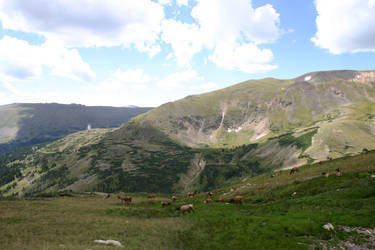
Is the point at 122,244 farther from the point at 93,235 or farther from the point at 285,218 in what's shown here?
the point at 285,218

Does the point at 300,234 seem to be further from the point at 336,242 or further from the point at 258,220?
the point at 258,220

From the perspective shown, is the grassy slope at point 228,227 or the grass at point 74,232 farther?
the grass at point 74,232

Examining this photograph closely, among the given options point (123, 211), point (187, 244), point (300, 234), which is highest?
point (300, 234)

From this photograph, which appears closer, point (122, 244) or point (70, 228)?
point (122, 244)

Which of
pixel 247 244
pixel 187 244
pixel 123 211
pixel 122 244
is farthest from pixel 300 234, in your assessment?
pixel 123 211

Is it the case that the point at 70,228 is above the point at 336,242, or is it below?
below

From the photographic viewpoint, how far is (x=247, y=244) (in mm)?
27547

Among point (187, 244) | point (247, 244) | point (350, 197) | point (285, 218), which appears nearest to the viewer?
point (247, 244)

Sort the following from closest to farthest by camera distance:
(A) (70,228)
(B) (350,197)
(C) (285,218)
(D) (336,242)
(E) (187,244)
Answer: (D) (336,242)
(E) (187,244)
(C) (285,218)
(A) (70,228)
(B) (350,197)

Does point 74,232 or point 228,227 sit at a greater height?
point 74,232

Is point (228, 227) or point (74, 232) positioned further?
point (228, 227)

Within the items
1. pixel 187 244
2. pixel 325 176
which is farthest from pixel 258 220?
pixel 325 176

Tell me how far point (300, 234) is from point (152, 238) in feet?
61.8

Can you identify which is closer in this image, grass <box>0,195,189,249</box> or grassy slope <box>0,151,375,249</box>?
grassy slope <box>0,151,375,249</box>
